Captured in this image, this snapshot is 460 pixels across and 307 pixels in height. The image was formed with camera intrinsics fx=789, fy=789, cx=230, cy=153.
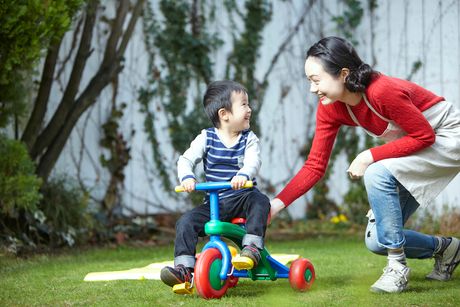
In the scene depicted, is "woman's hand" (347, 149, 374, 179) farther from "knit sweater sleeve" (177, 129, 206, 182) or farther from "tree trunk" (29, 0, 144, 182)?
"tree trunk" (29, 0, 144, 182)

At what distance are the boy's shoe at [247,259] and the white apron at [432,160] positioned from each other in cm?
69

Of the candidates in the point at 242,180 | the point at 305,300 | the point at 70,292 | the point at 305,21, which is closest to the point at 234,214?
the point at 242,180

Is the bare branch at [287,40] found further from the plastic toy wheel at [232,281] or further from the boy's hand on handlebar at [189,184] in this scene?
the boy's hand on handlebar at [189,184]

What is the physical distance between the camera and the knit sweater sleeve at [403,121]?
3.42 m

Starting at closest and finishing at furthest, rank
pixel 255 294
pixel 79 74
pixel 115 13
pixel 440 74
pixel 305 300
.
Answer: pixel 305 300 < pixel 255 294 < pixel 79 74 < pixel 440 74 < pixel 115 13

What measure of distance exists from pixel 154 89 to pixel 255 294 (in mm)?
4143

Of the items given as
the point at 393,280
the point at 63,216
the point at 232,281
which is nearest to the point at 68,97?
the point at 63,216

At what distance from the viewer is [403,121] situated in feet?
11.3

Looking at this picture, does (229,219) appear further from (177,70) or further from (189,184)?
(177,70)

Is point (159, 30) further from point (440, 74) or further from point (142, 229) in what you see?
point (440, 74)

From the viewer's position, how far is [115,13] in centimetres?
728

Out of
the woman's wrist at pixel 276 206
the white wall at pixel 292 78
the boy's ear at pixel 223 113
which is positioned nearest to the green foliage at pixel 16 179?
the white wall at pixel 292 78

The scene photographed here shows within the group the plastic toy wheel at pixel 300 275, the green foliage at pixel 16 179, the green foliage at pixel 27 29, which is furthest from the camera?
the green foliage at pixel 16 179

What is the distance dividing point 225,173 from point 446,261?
1.18m
